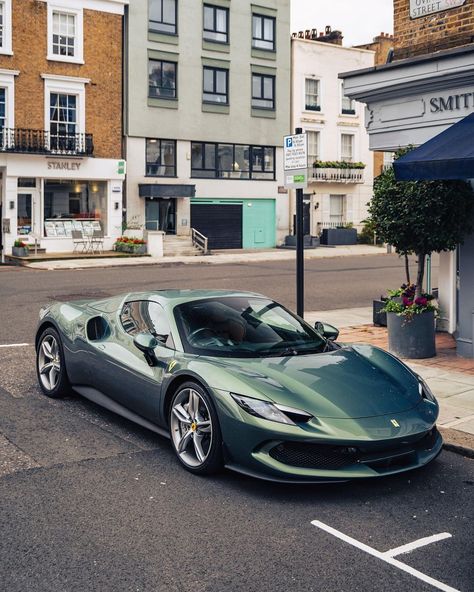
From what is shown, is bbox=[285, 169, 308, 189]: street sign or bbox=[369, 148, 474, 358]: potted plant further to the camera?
bbox=[285, 169, 308, 189]: street sign

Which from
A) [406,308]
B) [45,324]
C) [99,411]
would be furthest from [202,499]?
[406,308]

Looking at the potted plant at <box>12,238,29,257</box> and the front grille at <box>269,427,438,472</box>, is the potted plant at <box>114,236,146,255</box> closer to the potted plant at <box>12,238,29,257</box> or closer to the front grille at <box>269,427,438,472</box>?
the potted plant at <box>12,238,29,257</box>

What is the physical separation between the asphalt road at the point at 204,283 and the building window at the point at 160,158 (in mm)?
9410

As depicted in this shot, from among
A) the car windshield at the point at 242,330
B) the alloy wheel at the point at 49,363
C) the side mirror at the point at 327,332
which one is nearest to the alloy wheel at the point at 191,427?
the car windshield at the point at 242,330

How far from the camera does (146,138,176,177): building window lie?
3734 cm

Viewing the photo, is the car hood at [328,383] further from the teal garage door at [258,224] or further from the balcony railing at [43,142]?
the teal garage door at [258,224]

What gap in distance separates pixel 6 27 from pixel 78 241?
929cm

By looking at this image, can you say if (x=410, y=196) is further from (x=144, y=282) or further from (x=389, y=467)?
(x=144, y=282)

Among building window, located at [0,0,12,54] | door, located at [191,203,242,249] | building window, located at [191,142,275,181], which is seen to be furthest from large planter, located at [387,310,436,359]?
building window, located at [191,142,275,181]

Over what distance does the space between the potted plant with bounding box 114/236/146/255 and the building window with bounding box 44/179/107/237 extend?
1423mm

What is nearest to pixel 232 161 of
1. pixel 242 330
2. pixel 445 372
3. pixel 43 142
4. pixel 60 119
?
pixel 60 119

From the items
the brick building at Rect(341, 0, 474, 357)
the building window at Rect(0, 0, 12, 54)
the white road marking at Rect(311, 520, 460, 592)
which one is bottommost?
the white road marking at Rect(311, 520, 460, 592)

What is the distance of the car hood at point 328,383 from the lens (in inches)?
215

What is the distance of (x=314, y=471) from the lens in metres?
5.18
